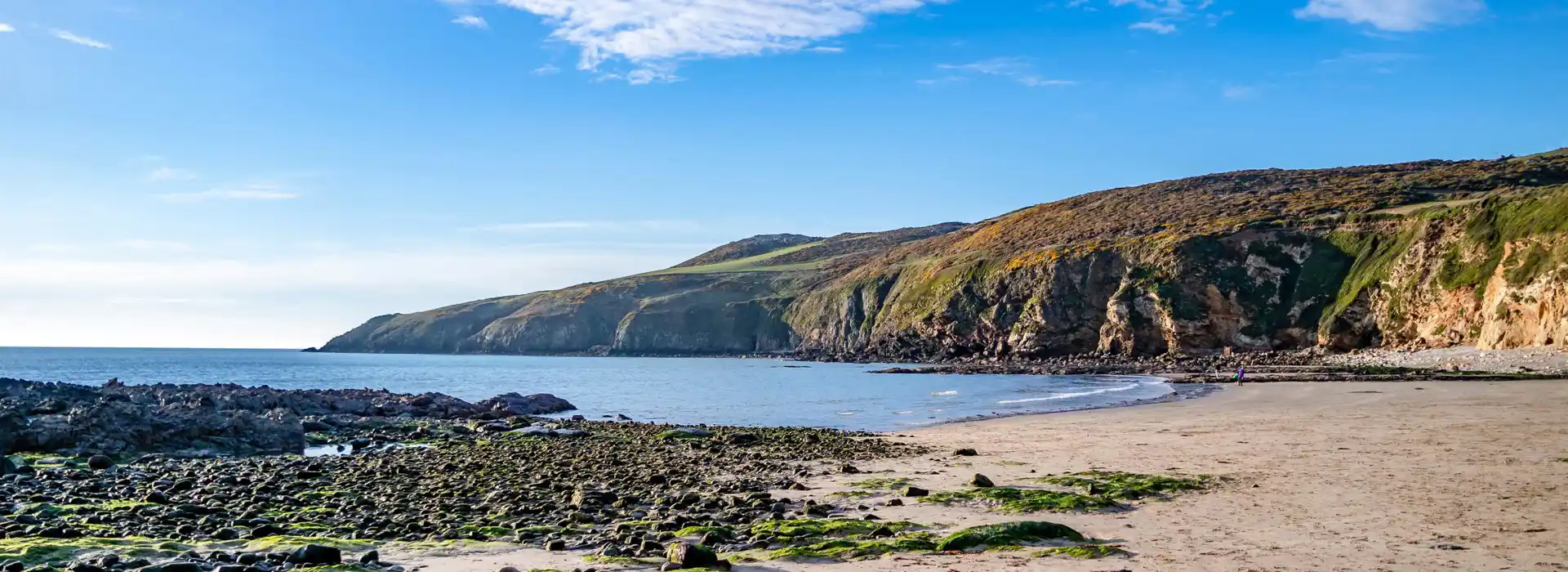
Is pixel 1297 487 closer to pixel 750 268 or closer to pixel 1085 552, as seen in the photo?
pixel 1085 552

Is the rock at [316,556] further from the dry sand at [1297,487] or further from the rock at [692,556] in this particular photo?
the rock at [692,556]

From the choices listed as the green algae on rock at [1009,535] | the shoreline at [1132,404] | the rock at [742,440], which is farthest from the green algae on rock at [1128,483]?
the shoreline at [1132,404]

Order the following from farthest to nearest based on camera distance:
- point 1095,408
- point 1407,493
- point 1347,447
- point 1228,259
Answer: point 1228,259 < point 1095,408 < point 1347,447 < point 1407,493

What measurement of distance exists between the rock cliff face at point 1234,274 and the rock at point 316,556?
55050 mm

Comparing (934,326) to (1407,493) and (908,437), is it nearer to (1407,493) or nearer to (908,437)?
(908,437)

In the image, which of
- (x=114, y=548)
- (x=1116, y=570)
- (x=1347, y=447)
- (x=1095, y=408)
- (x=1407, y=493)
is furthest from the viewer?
(x=1095, y=408)

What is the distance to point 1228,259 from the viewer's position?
7706 cm

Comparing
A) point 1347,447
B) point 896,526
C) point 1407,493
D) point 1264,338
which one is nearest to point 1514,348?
point 1264,338

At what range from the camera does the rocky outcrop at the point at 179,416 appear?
2095 cm

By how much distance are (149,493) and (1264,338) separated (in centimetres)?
7287

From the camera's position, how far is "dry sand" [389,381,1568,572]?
8.93 meters

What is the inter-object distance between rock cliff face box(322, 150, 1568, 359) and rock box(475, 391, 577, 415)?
4702 centimetres

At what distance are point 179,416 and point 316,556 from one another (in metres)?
19.5

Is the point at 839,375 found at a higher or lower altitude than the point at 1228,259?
lower
